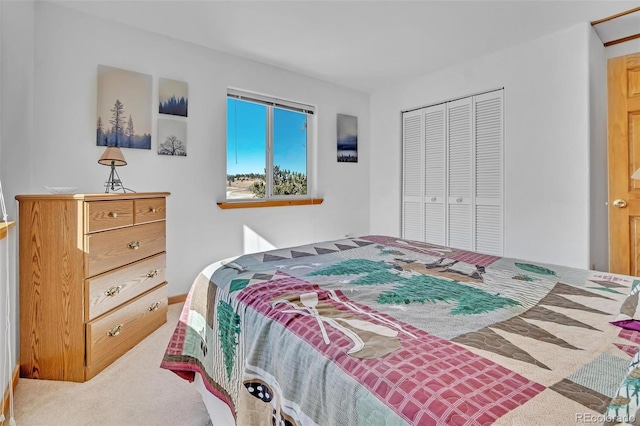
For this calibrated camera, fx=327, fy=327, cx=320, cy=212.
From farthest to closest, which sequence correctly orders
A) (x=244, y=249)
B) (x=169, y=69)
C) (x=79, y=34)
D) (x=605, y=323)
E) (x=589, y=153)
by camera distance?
(x=244, y=249)
(x=169, y=69)
(x=589, y=153)
(x=79, y=34)
(x=605, y=323)

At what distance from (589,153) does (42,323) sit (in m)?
4.21

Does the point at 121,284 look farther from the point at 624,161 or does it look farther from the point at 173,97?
the point at 624,161

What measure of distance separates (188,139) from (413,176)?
2779 millimetres

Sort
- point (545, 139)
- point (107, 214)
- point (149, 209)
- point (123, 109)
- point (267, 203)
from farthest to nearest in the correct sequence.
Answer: point (267, 203)
point (545, 139)
point (123, 109)
point (149, 209)
point (107, 214)

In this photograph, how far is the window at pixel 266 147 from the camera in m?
3.58

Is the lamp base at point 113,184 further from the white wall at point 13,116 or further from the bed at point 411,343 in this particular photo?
the bed at point 411,343

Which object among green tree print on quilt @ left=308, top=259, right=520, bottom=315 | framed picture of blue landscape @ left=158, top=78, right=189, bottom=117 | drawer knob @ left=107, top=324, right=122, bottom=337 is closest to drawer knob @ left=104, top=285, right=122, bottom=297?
drawer knob @ left=107, top=324, right=122, bottom=337

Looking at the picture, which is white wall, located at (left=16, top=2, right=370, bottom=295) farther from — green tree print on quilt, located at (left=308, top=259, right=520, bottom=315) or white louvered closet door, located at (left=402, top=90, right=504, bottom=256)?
green tree print on quilt, located at (left=308, top=259, right=520, bottom=315)

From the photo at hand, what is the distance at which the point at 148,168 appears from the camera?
2939 millimetres

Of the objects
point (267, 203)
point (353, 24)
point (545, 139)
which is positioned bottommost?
point (267, 203)

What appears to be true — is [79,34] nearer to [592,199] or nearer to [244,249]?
[244,249]

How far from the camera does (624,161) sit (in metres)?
2.81

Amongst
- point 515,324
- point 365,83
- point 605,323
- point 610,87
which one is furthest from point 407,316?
point 365,83

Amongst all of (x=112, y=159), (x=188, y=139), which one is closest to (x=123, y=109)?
(x=188, y=139)
